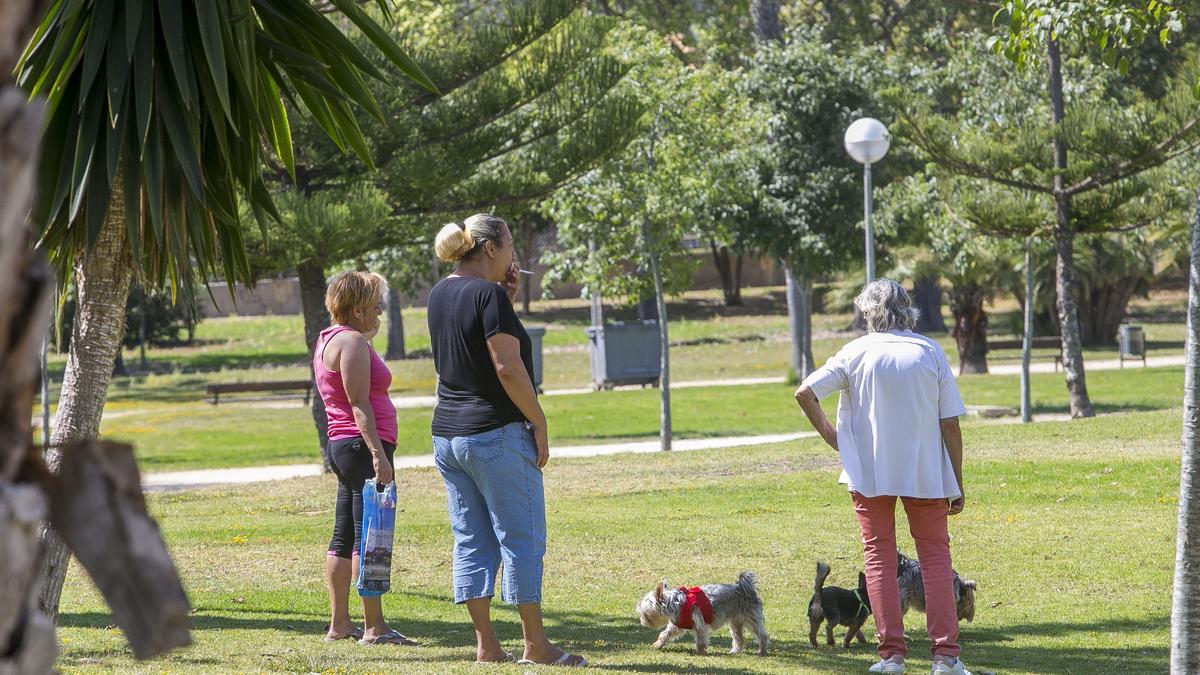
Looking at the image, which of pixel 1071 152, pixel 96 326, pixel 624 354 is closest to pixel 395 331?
pixel 624 354

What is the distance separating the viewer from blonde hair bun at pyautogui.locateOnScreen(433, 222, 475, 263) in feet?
18.1

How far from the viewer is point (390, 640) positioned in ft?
20.3

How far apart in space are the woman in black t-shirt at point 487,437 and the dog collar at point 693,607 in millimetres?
562

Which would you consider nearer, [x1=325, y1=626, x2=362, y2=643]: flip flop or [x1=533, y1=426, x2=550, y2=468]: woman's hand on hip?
[x1=533, y1=426, x2=550, y2=468]: woman's hand on hip

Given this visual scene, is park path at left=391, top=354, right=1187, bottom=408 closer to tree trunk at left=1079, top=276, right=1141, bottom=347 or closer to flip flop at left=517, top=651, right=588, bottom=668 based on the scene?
tree trunk at left=1079, top=276, right=1141, bottom=347

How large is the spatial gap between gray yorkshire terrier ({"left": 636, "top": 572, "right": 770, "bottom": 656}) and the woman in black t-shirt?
53 cm

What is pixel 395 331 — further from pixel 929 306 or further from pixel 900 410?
pixel 900 410

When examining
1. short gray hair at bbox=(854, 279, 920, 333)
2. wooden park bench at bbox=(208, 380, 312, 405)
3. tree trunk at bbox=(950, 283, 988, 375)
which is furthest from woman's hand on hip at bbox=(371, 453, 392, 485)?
tree trunk at bbox=(950, 283, 988, 375)

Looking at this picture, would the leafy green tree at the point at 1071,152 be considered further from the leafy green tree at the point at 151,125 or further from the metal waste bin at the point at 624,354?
the leafy green tree at the point at 151,125

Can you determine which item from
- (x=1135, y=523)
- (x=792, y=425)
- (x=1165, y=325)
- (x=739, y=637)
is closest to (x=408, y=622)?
(x=739, y=637)

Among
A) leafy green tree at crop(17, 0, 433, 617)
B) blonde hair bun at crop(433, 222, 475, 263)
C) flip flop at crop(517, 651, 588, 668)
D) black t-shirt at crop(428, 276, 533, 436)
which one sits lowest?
flip flop at crop(517, 651, 588, 668)

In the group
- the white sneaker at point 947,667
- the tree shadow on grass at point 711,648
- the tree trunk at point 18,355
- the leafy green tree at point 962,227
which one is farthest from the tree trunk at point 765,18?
the tree trunk at point 18,355

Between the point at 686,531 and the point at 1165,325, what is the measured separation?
3245 cm

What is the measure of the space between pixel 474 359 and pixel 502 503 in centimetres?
57
